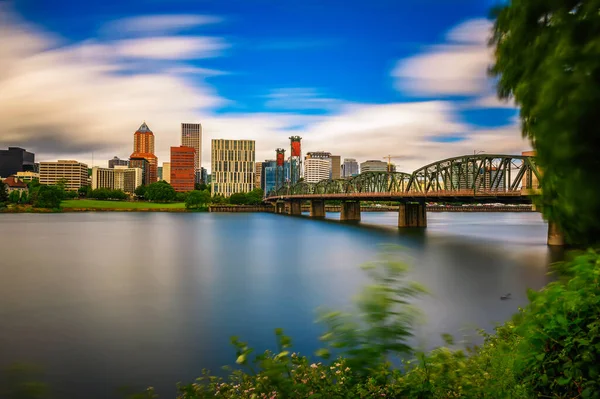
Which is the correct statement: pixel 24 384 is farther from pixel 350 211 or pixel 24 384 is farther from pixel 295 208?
pixel 295 208

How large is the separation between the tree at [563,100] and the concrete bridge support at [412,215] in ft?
332

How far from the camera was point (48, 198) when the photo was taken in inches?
6452

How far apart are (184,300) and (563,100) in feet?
88.6

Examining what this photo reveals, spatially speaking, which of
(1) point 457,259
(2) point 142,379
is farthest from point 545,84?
(1) point 457,259

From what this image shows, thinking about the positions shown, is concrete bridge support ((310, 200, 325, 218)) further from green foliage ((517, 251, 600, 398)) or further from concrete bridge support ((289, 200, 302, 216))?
green foliage ((517, 251, 600, 398))

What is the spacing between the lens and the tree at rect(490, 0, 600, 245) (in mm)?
3264

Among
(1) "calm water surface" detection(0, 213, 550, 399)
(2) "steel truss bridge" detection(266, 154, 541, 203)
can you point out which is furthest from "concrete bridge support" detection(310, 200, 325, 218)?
(1) "calm water surface" detection(0, 213, 550, 399)

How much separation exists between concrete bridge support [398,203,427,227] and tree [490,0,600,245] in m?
101

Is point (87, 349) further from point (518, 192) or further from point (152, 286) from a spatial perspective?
point (518, 192)

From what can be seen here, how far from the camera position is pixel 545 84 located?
344cm

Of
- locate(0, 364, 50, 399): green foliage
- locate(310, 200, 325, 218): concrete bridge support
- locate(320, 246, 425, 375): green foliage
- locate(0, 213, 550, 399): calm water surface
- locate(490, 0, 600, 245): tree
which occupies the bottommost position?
locate(0, 213, 550, 399): calm water surface

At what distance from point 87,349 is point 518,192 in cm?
6224

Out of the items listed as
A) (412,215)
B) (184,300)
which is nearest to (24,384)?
(184,300)

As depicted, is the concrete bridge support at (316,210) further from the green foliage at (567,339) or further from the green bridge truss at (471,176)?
the green foliage at (567,339)
